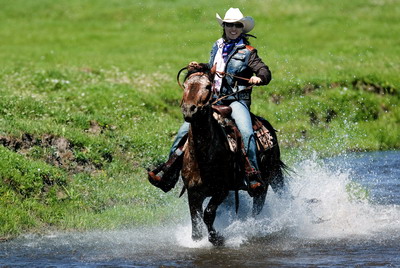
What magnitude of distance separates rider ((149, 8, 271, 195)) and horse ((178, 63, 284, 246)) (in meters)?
0.42

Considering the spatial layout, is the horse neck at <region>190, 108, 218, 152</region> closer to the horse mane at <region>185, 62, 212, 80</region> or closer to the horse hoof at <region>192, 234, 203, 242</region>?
the horse mane at <region>185, 62, 212, 80</region>

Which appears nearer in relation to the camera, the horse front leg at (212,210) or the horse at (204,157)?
the horse at (204,157)

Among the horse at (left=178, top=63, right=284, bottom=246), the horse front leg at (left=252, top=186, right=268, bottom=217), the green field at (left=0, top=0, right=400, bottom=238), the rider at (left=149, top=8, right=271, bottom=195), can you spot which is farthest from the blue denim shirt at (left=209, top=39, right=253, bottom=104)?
the green field at (left=0, top=0, right=400, bottom=238)

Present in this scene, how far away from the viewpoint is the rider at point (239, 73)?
33.9 feet

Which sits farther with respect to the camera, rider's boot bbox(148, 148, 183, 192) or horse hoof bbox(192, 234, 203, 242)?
horse hoof bbox(192, 234, 203, 242)

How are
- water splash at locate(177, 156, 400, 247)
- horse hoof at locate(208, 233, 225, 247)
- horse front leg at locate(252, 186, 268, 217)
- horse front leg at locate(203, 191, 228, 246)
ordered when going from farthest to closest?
horse front leg at locate(252, 186, 268, 217)
water splash at locate(177, 156, 400, 247)
horse hoof at locate(208, 233, 225, 247)
horse front leg at locate(203, 191, 228, 246)

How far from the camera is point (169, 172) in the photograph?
1018 cm

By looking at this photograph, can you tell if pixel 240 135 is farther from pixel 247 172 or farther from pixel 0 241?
pixel 0 241

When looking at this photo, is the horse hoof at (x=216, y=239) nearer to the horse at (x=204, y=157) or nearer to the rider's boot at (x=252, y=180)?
the horse at (x=204, y=157)

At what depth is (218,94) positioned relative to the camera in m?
10.5

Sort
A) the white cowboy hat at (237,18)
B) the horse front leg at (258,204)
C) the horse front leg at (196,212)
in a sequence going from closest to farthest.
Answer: the horse front leg at (196,212)
the white cowboy hat at (237,18)
the horse front leg at (258,204)

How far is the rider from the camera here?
33.9 feet

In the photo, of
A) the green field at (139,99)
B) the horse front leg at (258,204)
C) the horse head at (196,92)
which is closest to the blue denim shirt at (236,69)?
the horse head at (196,92)

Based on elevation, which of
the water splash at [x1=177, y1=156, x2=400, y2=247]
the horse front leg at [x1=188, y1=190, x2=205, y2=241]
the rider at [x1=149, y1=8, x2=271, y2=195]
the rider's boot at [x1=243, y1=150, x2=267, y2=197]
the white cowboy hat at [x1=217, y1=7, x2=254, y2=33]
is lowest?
the water splash at [x1=177, y1=156, x2=400, y2=247]
